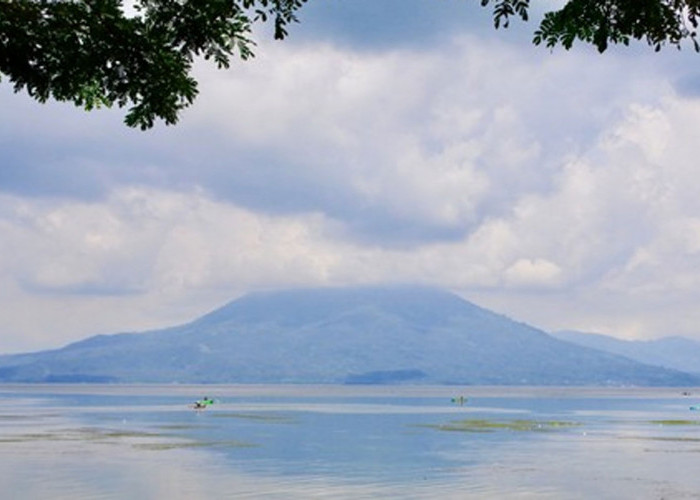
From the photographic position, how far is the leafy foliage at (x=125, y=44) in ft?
47.0

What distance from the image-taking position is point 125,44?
48.4ft

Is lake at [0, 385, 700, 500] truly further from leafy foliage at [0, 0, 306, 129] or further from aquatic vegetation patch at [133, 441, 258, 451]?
leafy foliage at [0, 0, 306, 129]

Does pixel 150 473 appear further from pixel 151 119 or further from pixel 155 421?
pixel 155 421

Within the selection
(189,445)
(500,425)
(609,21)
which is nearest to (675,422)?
(500,425)

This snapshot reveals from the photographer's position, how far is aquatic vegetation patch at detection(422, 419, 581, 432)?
113 meters

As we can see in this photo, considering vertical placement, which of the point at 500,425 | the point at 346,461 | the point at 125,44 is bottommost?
the point at 346,461

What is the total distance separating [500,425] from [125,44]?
112067 millimetres

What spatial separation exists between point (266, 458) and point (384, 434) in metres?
31.0

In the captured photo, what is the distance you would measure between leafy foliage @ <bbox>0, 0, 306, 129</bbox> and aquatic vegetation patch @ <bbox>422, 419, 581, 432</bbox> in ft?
326

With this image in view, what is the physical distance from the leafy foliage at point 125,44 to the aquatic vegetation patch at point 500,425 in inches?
3907

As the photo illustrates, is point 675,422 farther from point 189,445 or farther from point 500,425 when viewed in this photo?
point 189,445

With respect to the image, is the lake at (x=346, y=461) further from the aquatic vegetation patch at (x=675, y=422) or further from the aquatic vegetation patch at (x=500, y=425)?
the aquatic vegetation patch at (x=675, y=422)

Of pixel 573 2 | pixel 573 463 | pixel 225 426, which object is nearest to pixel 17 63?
pixel 573 2

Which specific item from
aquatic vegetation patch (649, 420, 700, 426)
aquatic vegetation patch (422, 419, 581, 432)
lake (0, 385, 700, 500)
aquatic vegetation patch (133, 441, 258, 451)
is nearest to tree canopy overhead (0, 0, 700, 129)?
lake (0, 385, 700, 500)
